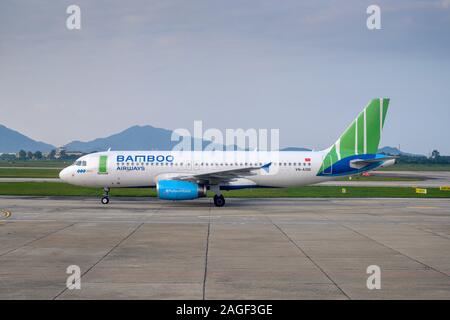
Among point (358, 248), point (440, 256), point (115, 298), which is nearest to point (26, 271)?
point (115, 298)

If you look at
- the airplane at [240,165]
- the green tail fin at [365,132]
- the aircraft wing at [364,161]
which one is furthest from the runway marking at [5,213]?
the aircraft wing at [364,161]

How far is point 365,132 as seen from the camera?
3481cm

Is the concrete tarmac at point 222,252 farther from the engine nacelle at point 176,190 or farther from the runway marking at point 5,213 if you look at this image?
the engine nacelle at point 176,190

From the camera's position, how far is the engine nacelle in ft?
99.9

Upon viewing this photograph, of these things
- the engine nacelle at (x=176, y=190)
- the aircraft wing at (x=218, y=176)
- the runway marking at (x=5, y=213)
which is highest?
the aircraft wing at (x=218, y=176)

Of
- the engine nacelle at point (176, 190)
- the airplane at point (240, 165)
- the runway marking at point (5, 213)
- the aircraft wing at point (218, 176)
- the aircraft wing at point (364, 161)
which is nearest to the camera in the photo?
the runway marking at point (5, 213)

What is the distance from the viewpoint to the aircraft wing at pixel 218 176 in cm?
3127

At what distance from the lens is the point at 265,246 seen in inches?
695

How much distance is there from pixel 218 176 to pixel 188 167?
2.84m

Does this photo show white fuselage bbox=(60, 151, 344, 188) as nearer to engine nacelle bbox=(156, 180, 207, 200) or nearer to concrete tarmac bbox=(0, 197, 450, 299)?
engine nacelle bbox=(156, 180, 207, 200)

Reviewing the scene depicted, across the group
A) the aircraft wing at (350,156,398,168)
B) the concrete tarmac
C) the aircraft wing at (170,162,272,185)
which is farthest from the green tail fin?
the concrete tarmac
